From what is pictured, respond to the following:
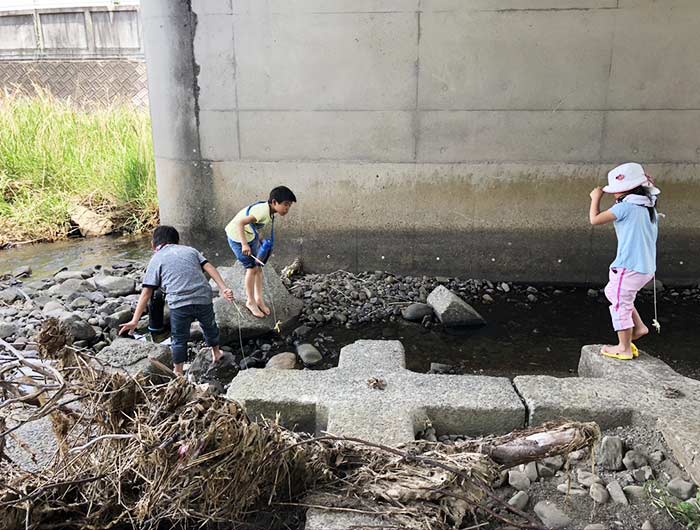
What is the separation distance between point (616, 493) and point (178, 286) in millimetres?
3199

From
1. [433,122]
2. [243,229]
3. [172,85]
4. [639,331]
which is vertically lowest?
[639,331]

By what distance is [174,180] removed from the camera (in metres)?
7.16

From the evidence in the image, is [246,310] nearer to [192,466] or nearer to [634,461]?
[192,466]

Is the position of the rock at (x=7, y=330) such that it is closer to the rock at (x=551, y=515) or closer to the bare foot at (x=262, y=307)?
the bare foot at (x=262, y=307)

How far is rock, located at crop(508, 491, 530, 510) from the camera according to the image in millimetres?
2777

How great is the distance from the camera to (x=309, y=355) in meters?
5.02

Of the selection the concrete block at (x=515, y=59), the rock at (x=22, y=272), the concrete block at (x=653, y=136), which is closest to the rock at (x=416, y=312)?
the concrete block at (x=515, y=59)

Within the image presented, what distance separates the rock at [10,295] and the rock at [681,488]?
6322mm

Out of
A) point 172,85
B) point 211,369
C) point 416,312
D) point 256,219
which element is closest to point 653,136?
point 416,312

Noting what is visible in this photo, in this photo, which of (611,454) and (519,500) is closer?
(519,500)

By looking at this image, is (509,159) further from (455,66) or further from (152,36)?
(152,36)

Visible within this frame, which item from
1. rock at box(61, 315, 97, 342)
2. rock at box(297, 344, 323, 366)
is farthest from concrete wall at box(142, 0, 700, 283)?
rock at box(61, 315, 97, 342)

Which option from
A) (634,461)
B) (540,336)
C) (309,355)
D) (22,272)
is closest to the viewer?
(634,461)

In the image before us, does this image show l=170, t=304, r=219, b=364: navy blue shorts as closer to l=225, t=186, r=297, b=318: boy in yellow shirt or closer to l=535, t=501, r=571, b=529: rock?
l=225, t=186, r=297, b=318: boy in yellow shirt
